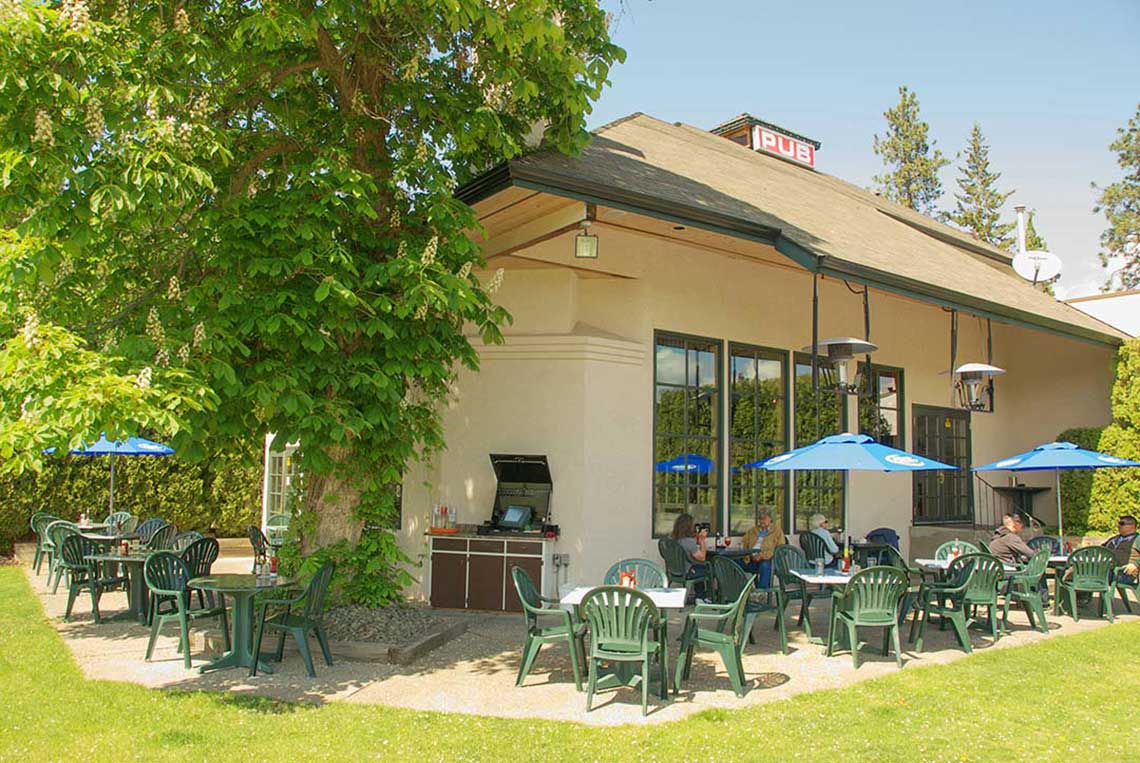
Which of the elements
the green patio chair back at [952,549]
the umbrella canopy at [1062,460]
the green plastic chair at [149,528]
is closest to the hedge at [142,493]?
the green plastic chair at [149,528]

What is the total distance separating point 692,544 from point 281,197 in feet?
18.6

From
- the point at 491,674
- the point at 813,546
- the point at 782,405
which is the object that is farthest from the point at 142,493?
the point at 813,546

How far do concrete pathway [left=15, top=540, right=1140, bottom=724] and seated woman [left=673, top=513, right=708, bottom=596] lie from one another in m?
0.73

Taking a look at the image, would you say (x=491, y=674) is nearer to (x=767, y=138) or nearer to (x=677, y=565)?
(x=677, y=565)

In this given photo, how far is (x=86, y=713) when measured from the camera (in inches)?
228

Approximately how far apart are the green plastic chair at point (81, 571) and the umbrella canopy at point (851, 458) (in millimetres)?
7540

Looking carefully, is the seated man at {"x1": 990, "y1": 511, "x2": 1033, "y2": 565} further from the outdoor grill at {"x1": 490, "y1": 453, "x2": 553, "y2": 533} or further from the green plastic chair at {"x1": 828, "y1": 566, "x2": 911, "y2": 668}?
the outdoor grill at {"x1": 490, "y1": 453, "x2": 553, "y2": 533}

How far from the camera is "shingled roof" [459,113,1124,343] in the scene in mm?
8883

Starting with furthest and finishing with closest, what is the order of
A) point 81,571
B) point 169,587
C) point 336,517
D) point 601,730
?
point 81,571 < point 336,517 < point 169,587 < point 601,730

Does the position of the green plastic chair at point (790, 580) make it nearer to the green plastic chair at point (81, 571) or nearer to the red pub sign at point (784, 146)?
the green plastic chair at point (81, 571)

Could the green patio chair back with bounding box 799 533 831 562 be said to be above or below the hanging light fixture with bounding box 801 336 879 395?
below

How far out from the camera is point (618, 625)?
615 cm

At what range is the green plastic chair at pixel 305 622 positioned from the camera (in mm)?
6879

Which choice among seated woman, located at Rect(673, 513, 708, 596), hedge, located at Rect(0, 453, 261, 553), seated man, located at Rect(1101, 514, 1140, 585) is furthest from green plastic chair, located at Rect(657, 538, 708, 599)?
hedge, located at Rect(0, 453, 261, 553)
